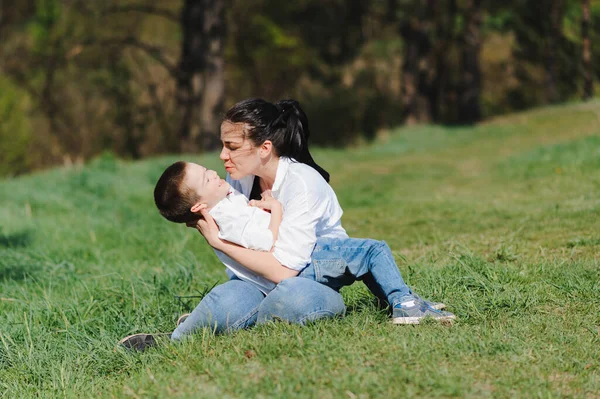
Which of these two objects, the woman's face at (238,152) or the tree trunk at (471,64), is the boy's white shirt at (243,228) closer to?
the woman's face at (238,152)

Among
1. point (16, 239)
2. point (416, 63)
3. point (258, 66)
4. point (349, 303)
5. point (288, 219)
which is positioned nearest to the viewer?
point (288, 219)

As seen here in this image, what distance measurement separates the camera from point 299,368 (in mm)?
3357

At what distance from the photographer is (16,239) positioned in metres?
7.19

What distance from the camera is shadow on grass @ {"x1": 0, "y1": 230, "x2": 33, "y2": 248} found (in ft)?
23.0

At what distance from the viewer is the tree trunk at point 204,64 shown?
15212 millimetres

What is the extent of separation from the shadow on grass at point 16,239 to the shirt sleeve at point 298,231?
381 centimetres

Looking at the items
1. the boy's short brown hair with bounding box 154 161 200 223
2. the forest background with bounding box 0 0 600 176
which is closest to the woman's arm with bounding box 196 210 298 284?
the boy's short brown hair with bounding box 154 161 200 223

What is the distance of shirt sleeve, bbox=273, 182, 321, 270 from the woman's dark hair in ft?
1.04

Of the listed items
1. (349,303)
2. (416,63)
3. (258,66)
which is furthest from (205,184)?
(258,66)

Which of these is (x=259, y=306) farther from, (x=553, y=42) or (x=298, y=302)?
(x=553, y=42)

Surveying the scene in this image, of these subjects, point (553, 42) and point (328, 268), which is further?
point (553, 42)

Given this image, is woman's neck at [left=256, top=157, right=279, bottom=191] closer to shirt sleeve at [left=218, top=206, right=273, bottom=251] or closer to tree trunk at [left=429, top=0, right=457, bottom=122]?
shirt sleeve at [left=218, top=206, right=273, bottom=251]

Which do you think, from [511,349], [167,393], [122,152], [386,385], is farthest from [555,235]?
[122,152]

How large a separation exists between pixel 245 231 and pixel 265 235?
0.11 m
